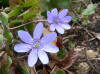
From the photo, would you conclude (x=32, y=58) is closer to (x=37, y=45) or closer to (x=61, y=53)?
(x=37, y=45)

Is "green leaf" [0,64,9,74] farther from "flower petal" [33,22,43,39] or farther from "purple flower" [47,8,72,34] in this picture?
"purple flower" [47,8,72,34]

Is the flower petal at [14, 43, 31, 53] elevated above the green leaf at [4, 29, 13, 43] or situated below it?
below

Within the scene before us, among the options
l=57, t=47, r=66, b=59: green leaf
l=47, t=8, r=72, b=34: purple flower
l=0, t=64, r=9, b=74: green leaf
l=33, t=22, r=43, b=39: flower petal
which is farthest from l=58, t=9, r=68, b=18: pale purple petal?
l=0, t=64, r=9, b=74: green leaf

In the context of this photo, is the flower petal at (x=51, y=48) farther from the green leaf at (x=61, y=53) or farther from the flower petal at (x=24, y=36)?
the green leaf at (x=61, y=53)

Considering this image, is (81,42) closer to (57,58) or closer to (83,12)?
(83,12)

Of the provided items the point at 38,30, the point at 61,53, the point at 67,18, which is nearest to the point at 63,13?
the point at 67,18

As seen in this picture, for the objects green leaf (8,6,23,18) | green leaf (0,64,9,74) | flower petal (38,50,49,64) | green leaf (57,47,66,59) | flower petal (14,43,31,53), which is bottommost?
green leaf (57,47,66,59)

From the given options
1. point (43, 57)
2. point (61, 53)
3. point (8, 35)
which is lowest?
point (61, 53)

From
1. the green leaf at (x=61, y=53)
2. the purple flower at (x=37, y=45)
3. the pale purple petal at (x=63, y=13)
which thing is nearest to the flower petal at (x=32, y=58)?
the purple flower at (x=37, y=45)
